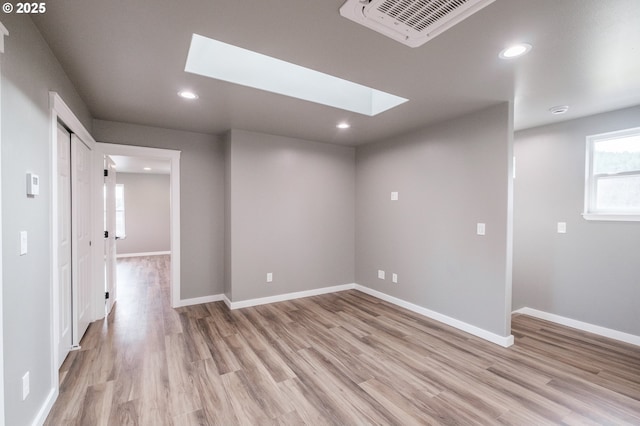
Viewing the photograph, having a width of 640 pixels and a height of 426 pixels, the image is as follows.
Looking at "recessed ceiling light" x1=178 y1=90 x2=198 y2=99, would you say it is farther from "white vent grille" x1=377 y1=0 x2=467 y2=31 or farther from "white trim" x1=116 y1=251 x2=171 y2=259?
"white trim" x1=116 y1=251 x2=171 y2=259

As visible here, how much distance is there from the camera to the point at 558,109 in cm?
309

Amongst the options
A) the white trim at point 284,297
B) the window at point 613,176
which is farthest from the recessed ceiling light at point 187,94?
the window at point 613,176

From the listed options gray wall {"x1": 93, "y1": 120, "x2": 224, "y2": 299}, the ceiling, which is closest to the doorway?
gray wall {"x1": 93, "y1": 120, "x2": 224, "y2": 299}

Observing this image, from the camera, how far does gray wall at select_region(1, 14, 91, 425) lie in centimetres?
144

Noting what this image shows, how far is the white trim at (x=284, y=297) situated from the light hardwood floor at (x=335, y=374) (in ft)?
1.02

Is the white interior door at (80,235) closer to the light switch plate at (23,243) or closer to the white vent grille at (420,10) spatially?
the light switch plate at (23,243)

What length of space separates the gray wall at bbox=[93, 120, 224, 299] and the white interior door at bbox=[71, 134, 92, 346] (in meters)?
0.86

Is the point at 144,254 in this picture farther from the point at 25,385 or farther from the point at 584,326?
the point at 584,326

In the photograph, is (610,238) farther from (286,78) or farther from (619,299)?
(286,78)

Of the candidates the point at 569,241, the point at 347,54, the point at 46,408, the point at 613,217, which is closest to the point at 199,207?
the point at 46,408

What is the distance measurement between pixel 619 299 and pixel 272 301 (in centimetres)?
409

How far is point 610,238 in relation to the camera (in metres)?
3.16

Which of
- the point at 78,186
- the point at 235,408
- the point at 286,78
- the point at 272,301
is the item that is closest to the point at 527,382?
the point at 235,408

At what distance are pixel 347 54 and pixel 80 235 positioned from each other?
323cm
